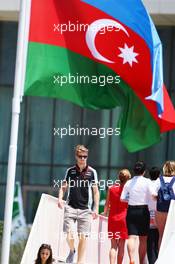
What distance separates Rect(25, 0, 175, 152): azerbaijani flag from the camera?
1264 centimetres

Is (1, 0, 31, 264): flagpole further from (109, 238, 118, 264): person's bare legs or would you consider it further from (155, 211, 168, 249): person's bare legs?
(109, 238, 118, 264): person's bare legs

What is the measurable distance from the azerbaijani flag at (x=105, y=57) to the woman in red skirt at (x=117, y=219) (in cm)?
234

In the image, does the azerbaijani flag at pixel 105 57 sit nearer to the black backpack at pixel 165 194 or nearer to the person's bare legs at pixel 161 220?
the black backpack at pixel 165 194

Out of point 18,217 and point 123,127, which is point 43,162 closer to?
point 18,217

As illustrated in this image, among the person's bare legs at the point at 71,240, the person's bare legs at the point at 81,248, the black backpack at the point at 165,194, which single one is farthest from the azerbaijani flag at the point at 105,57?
the person's bare legs at the point at 71,240

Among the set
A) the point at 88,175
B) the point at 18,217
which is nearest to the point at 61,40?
the point at 88,175

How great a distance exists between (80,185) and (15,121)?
119 inches

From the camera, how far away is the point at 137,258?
633 inches

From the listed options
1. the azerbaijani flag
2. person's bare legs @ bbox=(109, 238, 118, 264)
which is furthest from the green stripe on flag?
person's bare legs @ bbox=(109, 238, 118, 264)

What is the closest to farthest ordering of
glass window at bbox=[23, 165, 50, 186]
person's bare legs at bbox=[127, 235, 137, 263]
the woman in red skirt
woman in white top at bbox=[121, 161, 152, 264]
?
1. woman in white top at bbox=[121, 161, 152, 264]
2. person's bare legs at bbox=[127, 235, 137, 263]
3. the woman in red skirt
4. glass window at bbox=[23, 165, 50, 186]

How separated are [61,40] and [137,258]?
4.39 m

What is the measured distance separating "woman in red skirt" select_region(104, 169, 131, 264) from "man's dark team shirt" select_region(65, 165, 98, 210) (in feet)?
0.99

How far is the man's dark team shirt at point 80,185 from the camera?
1454 cm

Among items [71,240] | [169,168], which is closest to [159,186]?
[169,168]
